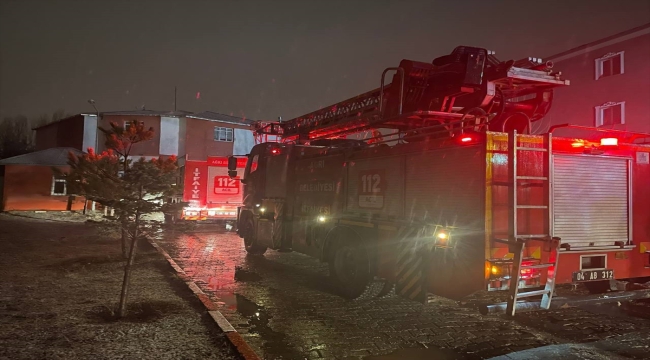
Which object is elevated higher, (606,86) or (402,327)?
(606,86)

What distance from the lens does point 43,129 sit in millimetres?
42469

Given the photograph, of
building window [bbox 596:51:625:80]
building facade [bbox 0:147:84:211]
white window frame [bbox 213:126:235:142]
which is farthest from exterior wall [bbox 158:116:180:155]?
building window [bbox 596:51:625:80]

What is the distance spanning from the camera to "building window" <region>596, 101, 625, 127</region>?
24445 millimetres

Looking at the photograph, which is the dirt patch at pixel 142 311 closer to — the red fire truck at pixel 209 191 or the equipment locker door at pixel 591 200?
the equipment locker door at pixel 591 200

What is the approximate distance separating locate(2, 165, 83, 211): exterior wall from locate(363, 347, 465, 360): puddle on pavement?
26112 mm

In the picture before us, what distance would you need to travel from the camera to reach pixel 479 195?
17.3ft

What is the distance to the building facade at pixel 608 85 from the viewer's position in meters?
23.3

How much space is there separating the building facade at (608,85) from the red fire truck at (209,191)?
15.1 meters

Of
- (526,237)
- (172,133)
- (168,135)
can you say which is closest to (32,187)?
(168,135)

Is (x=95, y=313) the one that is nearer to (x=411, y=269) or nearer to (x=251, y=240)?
(x=411, y=269)

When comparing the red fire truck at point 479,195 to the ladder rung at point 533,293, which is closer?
the ladder rung at point 533,293

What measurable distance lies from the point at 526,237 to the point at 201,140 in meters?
32.6

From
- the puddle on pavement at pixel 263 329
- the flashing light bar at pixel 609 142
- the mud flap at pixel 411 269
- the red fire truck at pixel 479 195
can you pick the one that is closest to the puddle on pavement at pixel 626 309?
the red fire truck at pixel 479 195

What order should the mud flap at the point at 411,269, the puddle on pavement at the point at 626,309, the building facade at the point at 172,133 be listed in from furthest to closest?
the building facade at the point at 172,133 → the puddle on pavement at the point at 626,309 → the mud flap at the point at 411,269
